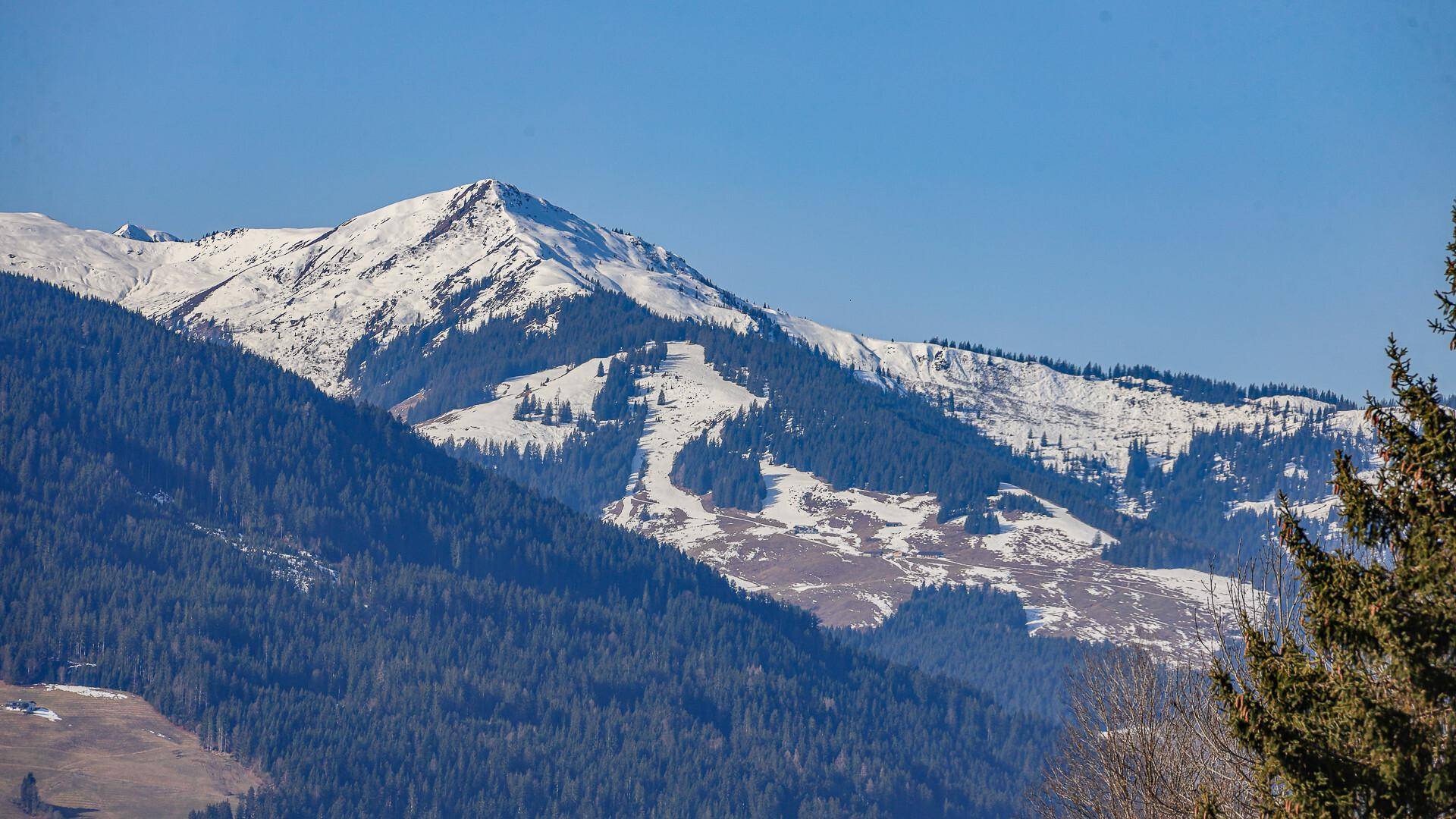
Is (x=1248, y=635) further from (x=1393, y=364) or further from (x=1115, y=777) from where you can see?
(x=1115, y=777)

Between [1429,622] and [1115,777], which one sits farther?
[1115,777]

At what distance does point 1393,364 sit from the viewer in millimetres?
32969

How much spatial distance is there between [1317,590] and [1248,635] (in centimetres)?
155

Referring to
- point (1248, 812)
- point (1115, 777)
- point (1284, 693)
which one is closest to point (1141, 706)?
point (1115, 777)

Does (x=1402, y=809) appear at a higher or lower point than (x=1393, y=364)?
→ lower

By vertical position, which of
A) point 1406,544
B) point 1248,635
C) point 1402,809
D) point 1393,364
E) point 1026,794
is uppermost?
point 1393,364

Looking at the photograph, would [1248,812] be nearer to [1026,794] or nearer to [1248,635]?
[1248,635]

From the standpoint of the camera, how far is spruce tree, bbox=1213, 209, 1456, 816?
31.9 metres

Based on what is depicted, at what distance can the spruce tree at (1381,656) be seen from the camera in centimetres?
3191

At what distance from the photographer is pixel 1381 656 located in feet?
107

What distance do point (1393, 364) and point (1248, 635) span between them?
19.1 feet

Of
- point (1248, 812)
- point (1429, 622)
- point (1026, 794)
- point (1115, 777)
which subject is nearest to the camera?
point (1429, 622)

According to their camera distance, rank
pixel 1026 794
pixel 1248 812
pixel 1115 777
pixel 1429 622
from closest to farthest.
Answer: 1. pixel 1429 622
2. pixel 1248 812
3. pixel 1115 777
4. pixel 1026 794

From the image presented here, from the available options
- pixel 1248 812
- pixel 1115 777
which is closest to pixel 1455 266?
pixel 1248 812
